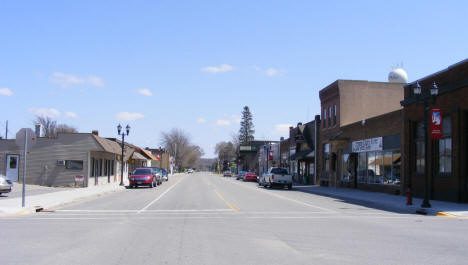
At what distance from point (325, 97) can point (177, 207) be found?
28994mm

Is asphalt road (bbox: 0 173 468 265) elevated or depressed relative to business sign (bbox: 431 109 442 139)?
depressed

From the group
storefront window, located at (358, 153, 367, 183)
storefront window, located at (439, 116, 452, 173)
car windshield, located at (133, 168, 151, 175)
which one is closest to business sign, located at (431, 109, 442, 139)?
storefront window, located at (439, 116, 452, 173)

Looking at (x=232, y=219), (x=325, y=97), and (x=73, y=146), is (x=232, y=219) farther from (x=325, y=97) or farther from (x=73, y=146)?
(x=325, y=97)

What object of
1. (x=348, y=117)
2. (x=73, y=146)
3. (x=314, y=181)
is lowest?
(x=314, y=181)

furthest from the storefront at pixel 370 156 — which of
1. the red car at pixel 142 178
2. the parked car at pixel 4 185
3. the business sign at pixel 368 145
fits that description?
the parked car at pixel 4 185

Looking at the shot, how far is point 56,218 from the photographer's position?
610 inches

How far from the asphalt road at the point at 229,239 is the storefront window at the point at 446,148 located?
8.20 meters

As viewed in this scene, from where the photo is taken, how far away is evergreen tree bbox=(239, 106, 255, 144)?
453 feet

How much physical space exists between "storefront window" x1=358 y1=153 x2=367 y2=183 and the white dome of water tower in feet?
38.3

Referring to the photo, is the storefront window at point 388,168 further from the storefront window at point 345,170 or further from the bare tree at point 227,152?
the bare tree at point 227,152

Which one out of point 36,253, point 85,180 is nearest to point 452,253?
point 36,253

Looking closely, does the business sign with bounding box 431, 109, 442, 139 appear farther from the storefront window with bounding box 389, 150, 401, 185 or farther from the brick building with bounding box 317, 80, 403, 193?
the storefront window with bounding box 389, 150, 401, 185

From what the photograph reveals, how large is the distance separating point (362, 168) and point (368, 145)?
2.56 m

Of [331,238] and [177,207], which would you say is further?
[177,207]
